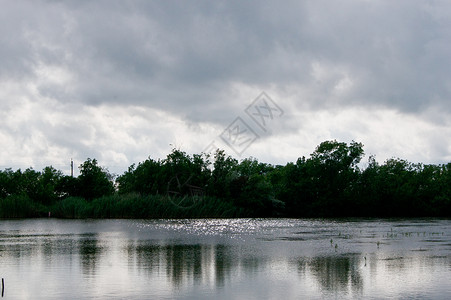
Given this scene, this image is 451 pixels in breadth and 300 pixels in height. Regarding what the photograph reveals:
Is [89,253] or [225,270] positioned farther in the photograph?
[89,253]

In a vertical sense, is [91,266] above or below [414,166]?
below

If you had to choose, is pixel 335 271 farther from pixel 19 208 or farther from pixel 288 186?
pixel 288 186

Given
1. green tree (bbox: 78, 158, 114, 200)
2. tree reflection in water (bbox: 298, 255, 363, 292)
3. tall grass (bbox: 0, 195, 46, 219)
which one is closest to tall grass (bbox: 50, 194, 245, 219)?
tall grass (bbox: 0, 195, 46, 219)

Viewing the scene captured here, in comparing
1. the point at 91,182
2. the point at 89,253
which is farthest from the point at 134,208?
the point at 89,253

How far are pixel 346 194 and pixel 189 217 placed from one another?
947 inches

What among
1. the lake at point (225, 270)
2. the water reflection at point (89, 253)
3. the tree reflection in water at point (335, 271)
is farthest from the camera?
the water reflection at point (89, 253)

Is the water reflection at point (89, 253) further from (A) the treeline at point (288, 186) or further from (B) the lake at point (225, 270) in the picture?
(A) the treeline at point (288, 186)

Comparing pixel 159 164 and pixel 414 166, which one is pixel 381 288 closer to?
pixel 159 164

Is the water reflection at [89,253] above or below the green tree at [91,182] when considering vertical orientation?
below

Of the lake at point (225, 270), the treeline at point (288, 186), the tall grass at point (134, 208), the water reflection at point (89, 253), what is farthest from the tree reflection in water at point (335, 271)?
the treeline at point (288, 186)

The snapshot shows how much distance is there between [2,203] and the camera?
189 ft

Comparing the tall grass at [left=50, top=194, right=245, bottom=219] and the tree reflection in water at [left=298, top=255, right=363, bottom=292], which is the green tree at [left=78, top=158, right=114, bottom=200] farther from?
the tree reflection in water at [left=298, top=255, right=363, bottom=292]

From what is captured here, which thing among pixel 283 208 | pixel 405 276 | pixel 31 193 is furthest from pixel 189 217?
pixel 405 276

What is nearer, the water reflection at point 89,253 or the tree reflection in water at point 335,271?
the tree reflection in water at point 335,271
